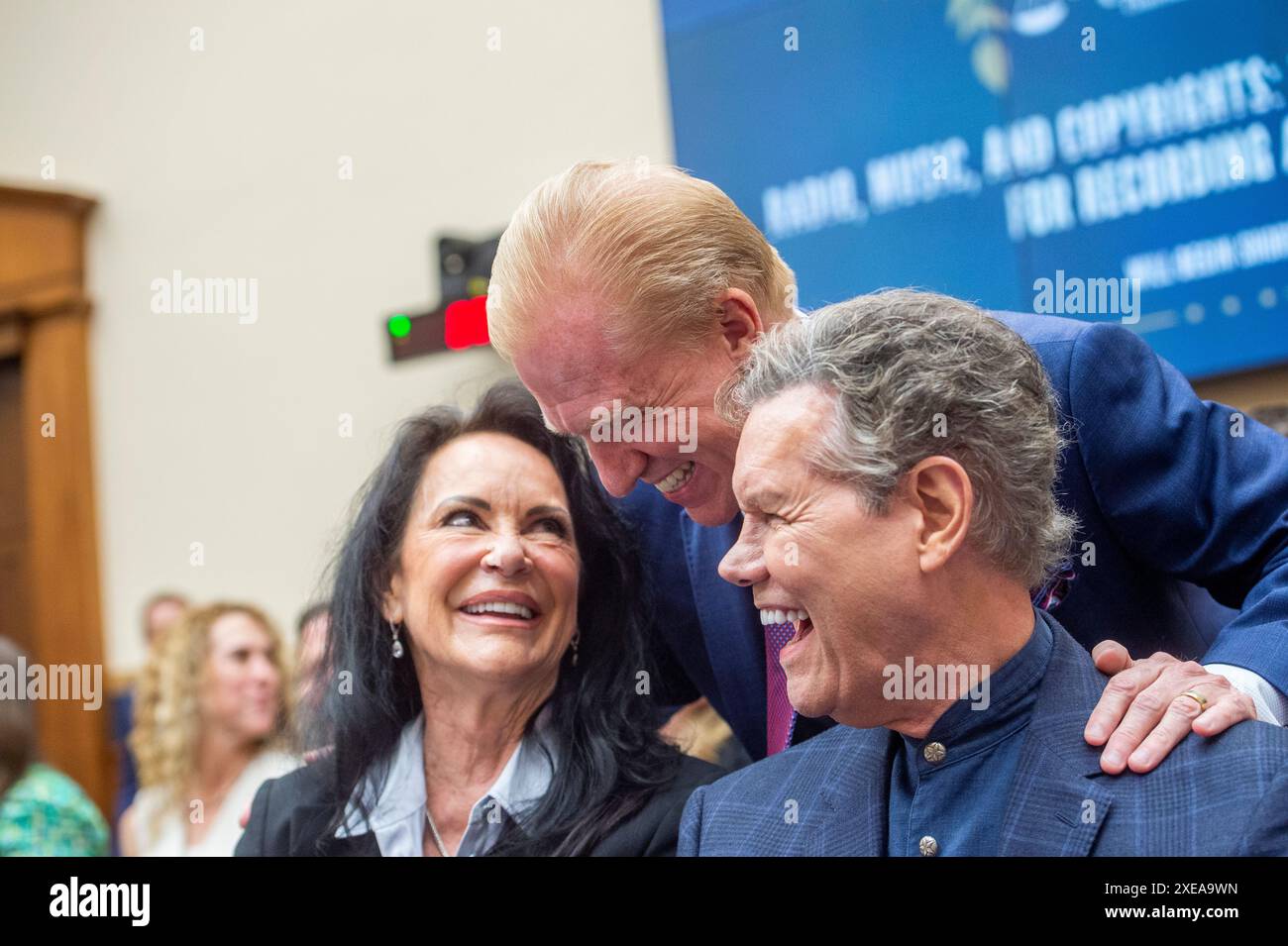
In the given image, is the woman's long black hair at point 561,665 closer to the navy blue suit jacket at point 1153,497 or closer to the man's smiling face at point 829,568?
the man's smiling face at point 829,568

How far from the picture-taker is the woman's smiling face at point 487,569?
1.84 m

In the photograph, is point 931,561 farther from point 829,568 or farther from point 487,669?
point 487,669

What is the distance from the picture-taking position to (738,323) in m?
1.85

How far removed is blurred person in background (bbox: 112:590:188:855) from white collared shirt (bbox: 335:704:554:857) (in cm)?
148

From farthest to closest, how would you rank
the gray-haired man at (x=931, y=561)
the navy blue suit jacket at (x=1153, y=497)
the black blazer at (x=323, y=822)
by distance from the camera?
the black blazer at (x=323, y=822), the navy blue suit jacket at (x=1153, y=497), the gray-haired man at (x=931, y=561)

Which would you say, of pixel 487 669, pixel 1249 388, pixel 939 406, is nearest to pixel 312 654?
pixel 487 669

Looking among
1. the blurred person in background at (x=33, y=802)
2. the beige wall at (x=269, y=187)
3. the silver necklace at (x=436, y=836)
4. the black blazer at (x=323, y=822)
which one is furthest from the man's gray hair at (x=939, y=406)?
the blurred person in background at (x=33, y=802)

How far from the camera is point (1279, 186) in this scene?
2.55 m

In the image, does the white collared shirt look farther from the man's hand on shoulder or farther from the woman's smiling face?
the man's hand on shoulder

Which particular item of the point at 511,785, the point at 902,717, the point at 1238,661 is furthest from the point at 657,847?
the point at 1238,661

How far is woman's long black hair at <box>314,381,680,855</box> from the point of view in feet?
6.16

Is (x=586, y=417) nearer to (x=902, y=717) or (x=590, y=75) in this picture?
(x=902, y=717)

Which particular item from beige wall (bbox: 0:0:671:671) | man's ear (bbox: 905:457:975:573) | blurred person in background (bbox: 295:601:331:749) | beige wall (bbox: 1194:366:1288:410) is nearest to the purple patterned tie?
man's ear (bbox: 905:457:975:573)

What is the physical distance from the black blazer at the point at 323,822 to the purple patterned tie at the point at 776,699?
88 mm
